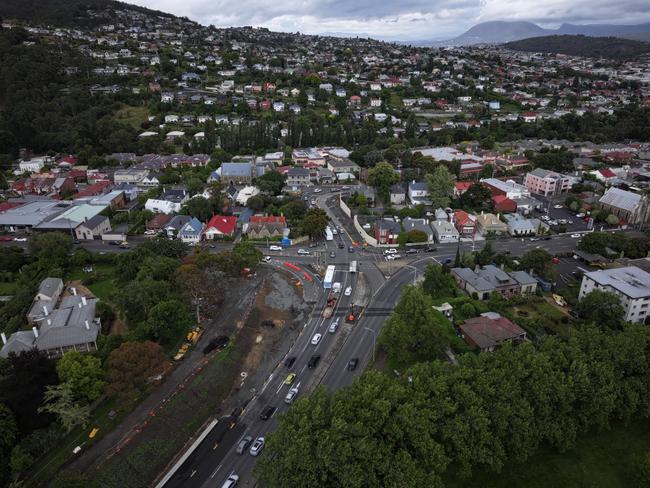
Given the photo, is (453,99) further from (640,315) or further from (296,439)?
(296,439)

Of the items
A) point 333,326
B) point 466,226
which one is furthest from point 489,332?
point 466,226

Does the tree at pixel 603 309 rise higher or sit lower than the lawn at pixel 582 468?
higher

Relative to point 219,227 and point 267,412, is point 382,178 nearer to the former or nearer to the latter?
point 219,227

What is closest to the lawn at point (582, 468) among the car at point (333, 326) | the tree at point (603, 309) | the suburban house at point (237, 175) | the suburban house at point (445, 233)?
the tree at point (603, 309)

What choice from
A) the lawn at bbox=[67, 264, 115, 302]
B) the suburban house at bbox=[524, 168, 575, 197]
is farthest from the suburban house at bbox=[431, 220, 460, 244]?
the lawn at bbox=[67, 264, 115, 302]

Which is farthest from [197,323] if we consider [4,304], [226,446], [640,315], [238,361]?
[640,315]

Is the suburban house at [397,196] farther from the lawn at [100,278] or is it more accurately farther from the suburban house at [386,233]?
the lawn at [100,278]

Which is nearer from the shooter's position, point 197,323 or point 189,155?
point 197,323
